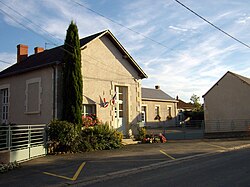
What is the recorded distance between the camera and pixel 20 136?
10750 millimetres

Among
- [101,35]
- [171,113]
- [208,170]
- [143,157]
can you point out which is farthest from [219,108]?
[208,170]

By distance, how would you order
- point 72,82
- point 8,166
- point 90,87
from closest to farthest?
point 8,166
point 72,82
point 90,87

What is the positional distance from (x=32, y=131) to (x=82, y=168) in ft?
12.1

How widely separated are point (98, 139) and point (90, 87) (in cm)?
323

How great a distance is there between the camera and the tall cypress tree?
13367 millimetres

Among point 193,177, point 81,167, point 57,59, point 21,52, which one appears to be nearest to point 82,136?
point 81,167

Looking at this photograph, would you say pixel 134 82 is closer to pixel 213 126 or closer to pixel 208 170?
pixel 213 126

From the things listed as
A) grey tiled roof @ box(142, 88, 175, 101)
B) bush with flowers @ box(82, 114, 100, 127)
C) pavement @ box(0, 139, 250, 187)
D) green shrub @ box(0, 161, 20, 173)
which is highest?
grey tiled roof @ box(142, 88, 175, 101)

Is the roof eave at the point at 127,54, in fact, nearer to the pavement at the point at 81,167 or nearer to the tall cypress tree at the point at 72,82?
the tall cypress tree at the point at 72,82

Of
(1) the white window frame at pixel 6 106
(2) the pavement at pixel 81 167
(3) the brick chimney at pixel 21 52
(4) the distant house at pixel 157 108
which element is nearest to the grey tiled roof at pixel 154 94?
(4) the distant house at pixel 157 108

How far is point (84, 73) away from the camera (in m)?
15.3

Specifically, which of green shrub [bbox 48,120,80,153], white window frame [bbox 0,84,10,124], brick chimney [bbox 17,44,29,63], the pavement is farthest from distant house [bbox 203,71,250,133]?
brick chimney [bbox 17,44,29,63]

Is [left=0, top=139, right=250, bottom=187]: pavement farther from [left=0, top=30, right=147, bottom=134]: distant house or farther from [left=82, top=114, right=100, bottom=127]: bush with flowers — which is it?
[left=0, top=30, right=147, bottom=134]: distant house

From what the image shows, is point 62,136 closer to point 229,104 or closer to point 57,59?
point 57,59
